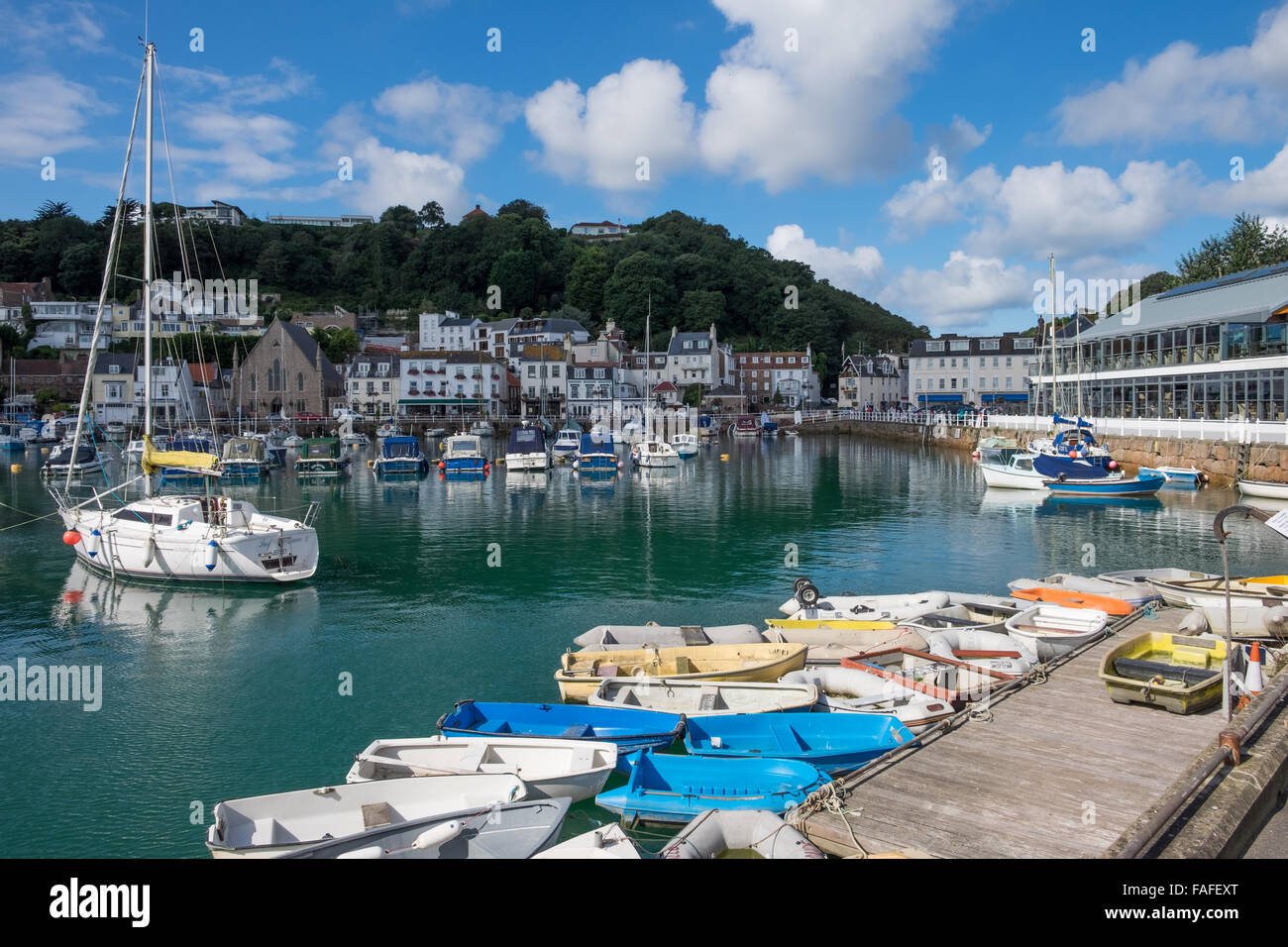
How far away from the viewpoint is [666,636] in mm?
18281

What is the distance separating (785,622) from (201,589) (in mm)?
Answer: 17622

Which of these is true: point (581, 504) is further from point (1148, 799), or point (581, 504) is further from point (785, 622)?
point (1148, 799)

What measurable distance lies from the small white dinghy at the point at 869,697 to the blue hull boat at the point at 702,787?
2.42 metres

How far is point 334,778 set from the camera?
1332 cm

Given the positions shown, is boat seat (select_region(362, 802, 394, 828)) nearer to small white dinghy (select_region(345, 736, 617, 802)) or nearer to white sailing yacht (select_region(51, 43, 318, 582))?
small white dinghy (select_region(345, 736, 617, 802))

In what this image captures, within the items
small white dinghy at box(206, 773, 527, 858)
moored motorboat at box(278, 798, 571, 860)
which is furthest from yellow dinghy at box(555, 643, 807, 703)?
moored motorboat at box(278, 798, 571, 860)

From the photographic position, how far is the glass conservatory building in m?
46.9

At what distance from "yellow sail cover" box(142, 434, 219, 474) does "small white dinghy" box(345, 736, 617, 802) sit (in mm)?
17618

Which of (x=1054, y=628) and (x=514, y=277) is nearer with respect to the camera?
(x=1054, y=628)

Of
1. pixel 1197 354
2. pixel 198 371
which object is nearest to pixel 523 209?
pixel 198 371

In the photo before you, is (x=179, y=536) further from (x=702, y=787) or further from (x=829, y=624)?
(x=702, y=787)

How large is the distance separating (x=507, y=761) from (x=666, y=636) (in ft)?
21.8

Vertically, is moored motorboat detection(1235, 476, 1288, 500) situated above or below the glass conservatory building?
below
